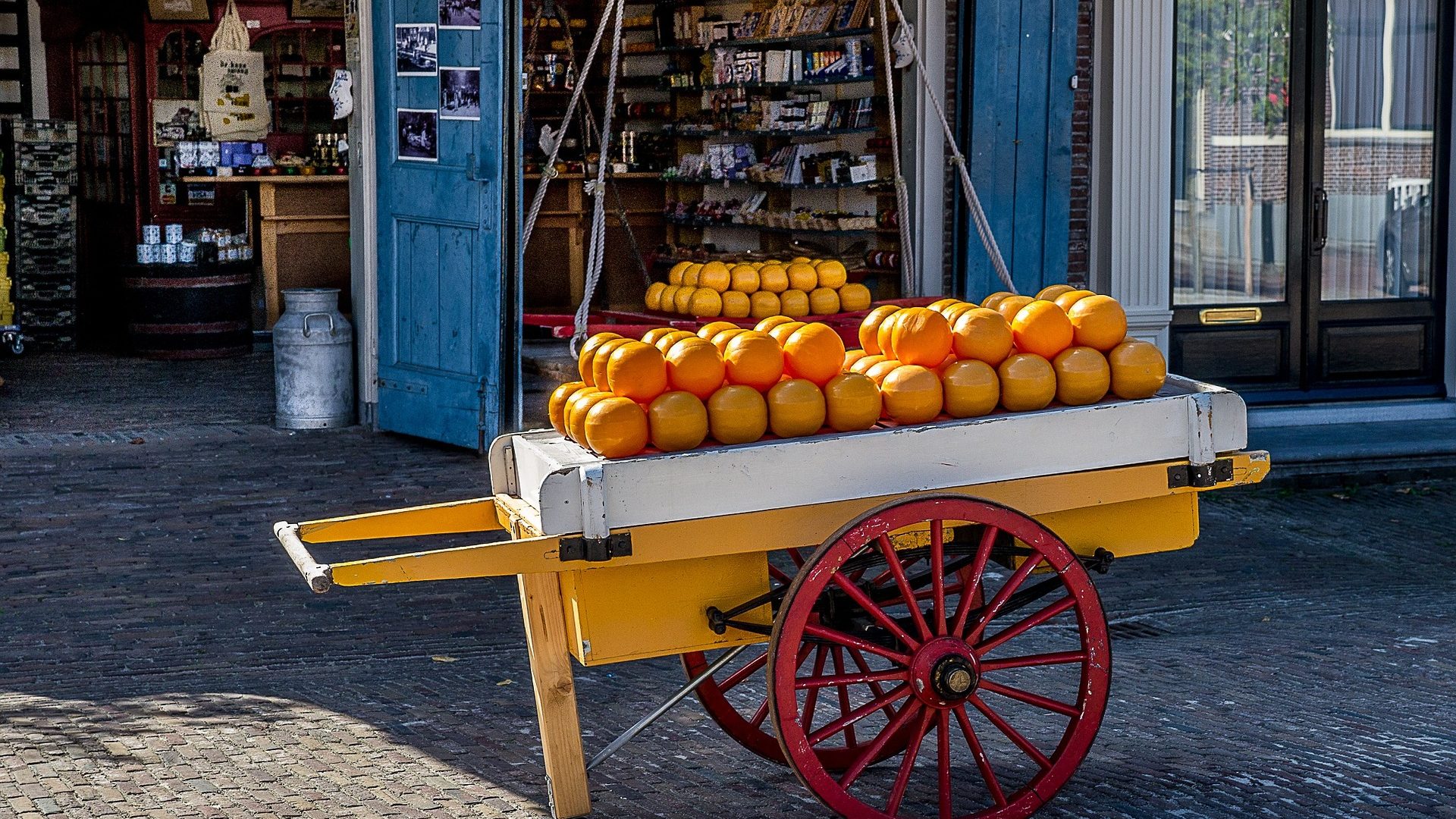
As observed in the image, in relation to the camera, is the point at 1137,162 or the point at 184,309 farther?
the point at 184,309

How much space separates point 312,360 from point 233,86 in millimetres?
5187

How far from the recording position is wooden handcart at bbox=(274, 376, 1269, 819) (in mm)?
3650

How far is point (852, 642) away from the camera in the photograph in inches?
146

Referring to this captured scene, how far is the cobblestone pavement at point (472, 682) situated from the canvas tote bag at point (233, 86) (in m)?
6.50

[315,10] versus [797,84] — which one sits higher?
[315,10]

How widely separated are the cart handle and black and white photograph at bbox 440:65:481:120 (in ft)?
16.9

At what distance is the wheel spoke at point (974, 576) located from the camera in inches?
147

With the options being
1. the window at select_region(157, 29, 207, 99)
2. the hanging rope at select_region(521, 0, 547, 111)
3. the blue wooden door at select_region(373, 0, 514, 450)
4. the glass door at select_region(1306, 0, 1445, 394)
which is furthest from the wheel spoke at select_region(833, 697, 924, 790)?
the window at select_region(157, 29, 207, 99)

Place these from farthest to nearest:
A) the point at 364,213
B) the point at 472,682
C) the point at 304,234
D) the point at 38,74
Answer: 1. the point at 38,74
2. the point at 304,234
3. the point at 364,213
4. the point at 472,682

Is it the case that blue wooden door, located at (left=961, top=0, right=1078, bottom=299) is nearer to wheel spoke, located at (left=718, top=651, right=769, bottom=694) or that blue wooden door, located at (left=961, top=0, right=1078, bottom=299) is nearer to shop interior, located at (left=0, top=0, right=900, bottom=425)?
shop interior, located at (left=0, top=0, right=900, bottom=425)

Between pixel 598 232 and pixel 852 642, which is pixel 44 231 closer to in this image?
pixel 598 232

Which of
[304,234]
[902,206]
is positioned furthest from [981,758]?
[304,234]

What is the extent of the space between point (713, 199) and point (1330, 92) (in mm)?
4443

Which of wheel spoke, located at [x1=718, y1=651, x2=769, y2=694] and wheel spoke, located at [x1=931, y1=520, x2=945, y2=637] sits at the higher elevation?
wheel spoke, located at [x1=931, y1=520, x2=945, y2=637]
